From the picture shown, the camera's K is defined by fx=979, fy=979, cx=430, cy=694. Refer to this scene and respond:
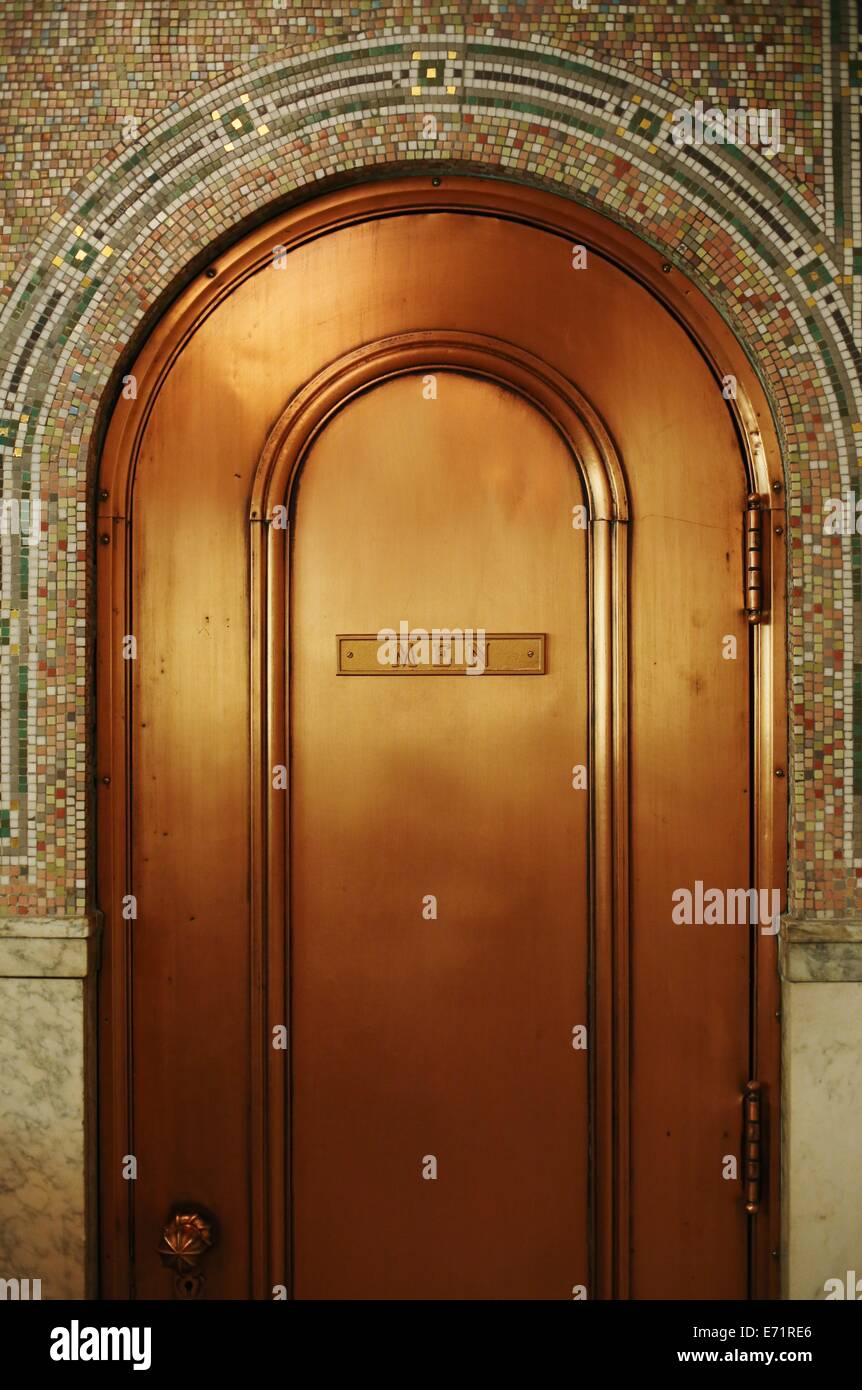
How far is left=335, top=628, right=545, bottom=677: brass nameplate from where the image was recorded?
6.16 ft

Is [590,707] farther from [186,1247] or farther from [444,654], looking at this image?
[186,1247]

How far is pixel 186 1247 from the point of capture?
6.14 feet

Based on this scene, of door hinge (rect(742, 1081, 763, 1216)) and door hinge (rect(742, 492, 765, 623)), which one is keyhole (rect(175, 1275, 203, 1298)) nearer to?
door hinge (rect(742, 1081, 763, 1216))

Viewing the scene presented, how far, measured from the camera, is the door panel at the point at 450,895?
73.9 inches

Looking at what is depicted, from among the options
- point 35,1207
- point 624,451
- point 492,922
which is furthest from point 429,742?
point 35,1207

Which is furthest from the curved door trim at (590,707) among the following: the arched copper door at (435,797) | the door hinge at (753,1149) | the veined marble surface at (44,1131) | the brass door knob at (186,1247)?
the veined marble surface at (44,1131)

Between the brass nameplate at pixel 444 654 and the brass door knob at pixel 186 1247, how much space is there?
3.61 ft

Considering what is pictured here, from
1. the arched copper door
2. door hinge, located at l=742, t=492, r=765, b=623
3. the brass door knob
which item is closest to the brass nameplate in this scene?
the arched copper door

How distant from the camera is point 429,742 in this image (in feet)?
6.19

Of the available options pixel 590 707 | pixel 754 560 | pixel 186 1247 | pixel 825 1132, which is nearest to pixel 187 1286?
pixel 186 1247

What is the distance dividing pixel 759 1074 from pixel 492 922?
1.90 feet

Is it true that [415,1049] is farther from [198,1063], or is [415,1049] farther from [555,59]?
[555,59]

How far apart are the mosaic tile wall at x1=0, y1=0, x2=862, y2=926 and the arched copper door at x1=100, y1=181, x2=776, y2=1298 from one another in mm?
99

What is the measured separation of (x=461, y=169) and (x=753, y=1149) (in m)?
1.93
